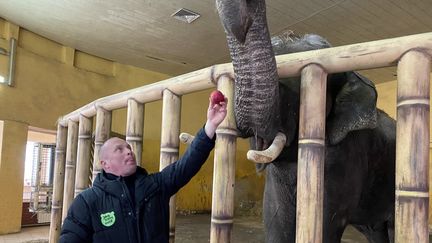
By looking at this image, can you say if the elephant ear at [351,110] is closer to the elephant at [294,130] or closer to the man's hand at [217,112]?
the elephant at [294,130]

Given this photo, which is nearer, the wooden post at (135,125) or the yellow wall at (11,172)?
the wooden post at (135,125)

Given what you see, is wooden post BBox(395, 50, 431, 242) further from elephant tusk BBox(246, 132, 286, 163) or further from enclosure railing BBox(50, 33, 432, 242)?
elephant tusk BBox(246, 132, 286, 163)

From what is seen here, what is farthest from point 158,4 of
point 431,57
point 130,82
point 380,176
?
point 431,57

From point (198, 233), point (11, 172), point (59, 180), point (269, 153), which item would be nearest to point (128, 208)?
point (269, 153)

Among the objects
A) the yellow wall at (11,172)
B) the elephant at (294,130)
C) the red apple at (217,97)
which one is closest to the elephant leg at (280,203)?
the elephant at (294,130)

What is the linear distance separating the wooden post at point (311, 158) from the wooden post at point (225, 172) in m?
0.26

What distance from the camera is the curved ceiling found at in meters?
5.62

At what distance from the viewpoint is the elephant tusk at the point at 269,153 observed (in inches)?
49.8

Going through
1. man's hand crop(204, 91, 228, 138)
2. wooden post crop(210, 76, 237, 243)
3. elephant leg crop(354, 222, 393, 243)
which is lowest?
elephant leg crop(354, 222, 393, 243)

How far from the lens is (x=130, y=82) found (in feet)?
28.2

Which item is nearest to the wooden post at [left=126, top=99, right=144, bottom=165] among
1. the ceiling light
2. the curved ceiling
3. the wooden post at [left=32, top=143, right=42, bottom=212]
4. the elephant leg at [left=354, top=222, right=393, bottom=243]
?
the elephant leg at [left=354, top=222, right=393, bottom=243]

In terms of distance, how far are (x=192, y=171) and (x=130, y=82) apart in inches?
280

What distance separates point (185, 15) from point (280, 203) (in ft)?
14.5

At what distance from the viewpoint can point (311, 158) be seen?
4.50ft
